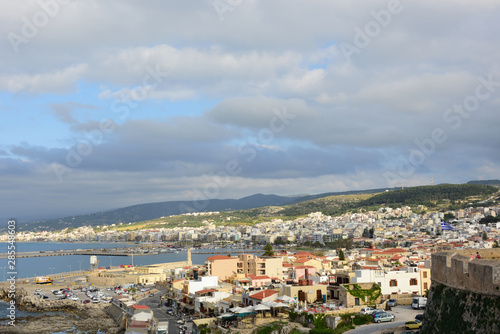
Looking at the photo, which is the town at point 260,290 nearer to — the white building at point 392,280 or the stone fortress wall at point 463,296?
the white building at point 392,280

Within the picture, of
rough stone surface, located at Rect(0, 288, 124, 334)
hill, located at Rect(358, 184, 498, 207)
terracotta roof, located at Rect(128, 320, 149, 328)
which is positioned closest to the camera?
terracotta roof, located at Rect(128, 320, 149, 328)

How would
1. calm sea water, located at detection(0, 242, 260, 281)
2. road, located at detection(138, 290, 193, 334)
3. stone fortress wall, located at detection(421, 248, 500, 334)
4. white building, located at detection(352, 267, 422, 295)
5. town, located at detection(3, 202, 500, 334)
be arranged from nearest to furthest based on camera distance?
stone fortress wall, located at detection(421, 248, 500, 334) < town, located at detection(3, 202, 500, 334) < white building, located at detection(352, 267, 422, 295) < road, located at detection(138, 290, 193, 334) < calm sea water, located at detection(0, 242, 260, 281)

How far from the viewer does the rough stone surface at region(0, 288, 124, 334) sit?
29344 mm

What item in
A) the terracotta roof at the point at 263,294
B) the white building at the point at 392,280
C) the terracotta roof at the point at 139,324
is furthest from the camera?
the terracotta roof at the point at 139,324

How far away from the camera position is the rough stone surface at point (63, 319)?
1155 inches

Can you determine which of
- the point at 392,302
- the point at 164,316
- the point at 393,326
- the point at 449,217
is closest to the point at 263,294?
the point at 392,302

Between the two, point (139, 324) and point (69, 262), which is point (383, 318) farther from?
point (69, 262)

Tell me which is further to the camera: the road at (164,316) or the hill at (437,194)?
the hill at (437,194)

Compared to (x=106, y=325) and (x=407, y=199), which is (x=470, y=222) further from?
(x=106, y=325)

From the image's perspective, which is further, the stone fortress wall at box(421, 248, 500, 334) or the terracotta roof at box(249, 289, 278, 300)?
the terracotta roof at box(249, 289, 278, 300)

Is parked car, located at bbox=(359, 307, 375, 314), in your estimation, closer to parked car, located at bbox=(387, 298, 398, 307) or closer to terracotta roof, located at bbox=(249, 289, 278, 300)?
parked car, located at bbox=(387, 298, 398, 307)

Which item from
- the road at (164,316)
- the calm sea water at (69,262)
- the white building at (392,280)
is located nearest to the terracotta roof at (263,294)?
the road at (164,316)

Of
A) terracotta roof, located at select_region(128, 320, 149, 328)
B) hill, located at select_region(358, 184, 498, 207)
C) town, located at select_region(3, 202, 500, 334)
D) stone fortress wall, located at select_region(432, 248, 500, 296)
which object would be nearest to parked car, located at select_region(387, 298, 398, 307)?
town, located at select_region(3, 202, 500, 334)

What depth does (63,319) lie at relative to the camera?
3331cm
